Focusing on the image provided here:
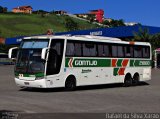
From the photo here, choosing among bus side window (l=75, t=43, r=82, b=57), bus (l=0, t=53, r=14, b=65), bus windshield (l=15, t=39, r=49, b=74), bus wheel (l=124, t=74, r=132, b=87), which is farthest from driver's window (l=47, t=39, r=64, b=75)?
bus (l=0, t=53, r=14, b=65)

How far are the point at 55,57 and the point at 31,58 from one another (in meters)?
1.10

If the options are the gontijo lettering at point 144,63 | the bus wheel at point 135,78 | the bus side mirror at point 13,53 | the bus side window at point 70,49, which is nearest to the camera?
the bus side window at point 70,49

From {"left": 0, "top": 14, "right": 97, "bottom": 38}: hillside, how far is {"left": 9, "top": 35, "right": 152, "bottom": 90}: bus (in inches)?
3987

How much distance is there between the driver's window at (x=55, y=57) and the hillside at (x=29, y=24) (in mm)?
105480

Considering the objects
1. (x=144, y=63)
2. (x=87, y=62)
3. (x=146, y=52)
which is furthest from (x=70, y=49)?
(x=146, y=52)

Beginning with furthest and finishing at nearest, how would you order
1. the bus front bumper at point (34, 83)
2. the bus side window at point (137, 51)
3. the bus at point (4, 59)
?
the bus at point (4, 59), the bus side window at point (137, 51), the bus front bumper at point (34, 83)

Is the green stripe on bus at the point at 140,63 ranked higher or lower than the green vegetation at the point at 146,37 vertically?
lower

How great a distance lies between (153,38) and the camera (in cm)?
5959

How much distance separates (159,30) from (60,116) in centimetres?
4859

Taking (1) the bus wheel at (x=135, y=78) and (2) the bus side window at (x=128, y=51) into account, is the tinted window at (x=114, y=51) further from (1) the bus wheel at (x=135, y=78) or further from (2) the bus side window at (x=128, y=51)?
(1) the bus wheel at (x=135, y=78)

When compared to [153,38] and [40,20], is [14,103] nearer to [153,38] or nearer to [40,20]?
[153,38]

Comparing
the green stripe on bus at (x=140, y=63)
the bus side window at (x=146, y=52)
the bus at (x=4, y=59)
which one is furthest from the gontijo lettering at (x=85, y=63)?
the bus at (x=4, y=59)

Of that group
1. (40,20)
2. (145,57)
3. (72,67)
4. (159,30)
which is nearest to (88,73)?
(72,67)

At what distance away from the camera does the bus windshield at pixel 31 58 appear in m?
20.1
